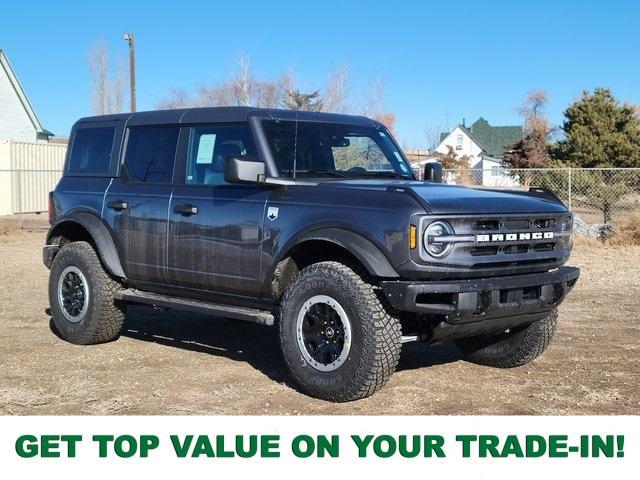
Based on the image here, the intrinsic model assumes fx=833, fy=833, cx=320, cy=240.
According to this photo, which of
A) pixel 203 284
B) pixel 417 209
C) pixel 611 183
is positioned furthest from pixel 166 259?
pixel 611 183

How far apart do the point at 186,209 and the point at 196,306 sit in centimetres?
76

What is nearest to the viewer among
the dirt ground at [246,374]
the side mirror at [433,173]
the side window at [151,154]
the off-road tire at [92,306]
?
the dirt ground at [246,374]

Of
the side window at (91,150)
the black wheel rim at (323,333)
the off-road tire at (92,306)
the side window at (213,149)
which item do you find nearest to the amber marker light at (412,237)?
the black wheel rim at (323,333)

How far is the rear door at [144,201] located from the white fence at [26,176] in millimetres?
21949

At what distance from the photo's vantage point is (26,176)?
29594mm

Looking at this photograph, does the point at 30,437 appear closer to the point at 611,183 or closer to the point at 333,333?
the point at 333,333

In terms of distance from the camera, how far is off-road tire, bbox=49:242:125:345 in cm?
728

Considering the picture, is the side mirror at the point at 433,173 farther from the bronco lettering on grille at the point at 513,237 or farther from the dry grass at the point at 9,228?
the dry grass at the point at 9,228

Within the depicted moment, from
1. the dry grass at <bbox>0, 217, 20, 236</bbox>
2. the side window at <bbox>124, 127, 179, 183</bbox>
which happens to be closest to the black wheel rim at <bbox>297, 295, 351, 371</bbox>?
the side window at <bbox>124, 127, 179, 183</bbox>

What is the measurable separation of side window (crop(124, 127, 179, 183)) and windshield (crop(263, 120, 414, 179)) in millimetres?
1017

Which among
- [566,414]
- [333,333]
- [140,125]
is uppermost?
[140,125]

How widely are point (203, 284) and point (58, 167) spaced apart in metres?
27.3

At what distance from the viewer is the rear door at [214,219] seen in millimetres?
6090

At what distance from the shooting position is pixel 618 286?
11.2 meters
